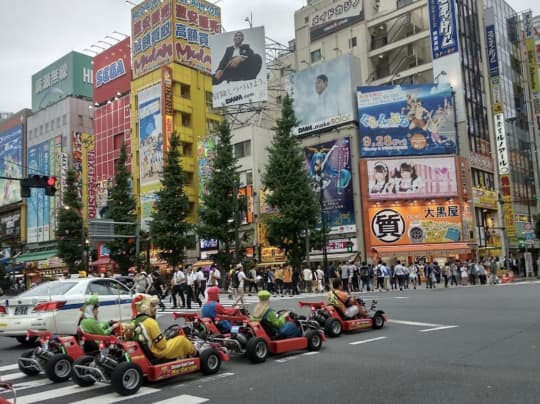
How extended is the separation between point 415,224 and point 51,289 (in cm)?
3238

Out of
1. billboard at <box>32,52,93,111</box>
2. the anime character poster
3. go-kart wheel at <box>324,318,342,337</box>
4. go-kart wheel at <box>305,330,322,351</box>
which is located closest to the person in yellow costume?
go-kart wheel at <box>305,330,322,351</box>

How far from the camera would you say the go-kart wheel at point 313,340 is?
9.64 m

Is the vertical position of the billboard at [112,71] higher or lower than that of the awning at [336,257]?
higher

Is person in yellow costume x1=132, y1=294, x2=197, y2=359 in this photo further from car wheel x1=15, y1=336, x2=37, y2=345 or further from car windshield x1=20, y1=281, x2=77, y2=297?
car wheel x1=15, y1=336, x2=37, y2=345

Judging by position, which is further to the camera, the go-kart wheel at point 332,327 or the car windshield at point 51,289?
the car windshield at point 51,289

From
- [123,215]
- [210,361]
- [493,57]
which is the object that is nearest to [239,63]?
[123,215]

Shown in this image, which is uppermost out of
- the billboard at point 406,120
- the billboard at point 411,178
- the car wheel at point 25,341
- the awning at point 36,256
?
the billboard at point 406,120

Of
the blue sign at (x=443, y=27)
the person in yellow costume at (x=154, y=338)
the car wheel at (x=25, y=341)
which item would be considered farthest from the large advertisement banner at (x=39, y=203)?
the person in yellow costume at (x=154, y=338)

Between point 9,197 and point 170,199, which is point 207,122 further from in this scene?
point 9,197

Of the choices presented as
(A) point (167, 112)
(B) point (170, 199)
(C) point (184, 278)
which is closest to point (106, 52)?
(A) point (167, 112)

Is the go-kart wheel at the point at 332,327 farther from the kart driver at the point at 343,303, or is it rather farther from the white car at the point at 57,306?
the white car at the point at 57,306

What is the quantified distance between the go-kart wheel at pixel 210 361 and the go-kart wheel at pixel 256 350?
67 cm

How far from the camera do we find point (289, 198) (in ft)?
104

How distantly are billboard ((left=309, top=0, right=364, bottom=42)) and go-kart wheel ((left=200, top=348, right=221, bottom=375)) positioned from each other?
49066mm
